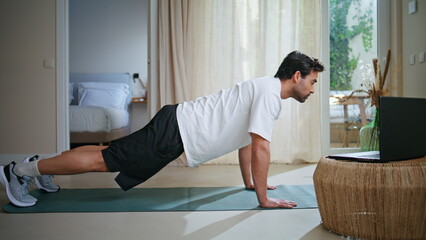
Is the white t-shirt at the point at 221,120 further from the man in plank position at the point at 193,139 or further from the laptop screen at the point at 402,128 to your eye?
the laptop screen at the point at 402,128

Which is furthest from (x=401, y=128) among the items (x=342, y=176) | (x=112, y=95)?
(x=112, y=95)

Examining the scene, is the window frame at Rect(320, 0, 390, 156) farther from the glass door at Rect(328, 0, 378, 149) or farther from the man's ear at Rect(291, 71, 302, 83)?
the man's ear at Rect(291, 71, 302, 83)

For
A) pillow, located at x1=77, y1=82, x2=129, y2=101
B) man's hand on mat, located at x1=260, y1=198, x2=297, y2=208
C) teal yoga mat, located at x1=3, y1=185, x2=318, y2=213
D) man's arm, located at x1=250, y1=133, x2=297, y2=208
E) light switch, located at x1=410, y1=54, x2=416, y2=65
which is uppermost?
light switch, located at x1=410, y1=54, x2=416, y2=65

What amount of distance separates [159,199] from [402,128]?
145 centimetres

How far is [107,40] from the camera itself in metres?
7.02

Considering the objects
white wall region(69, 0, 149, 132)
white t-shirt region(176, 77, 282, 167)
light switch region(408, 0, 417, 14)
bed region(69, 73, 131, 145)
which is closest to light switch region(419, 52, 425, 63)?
light switch region(408, 0, 417, 14)

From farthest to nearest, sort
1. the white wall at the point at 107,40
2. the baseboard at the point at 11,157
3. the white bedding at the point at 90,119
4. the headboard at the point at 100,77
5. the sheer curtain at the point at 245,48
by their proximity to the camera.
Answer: the white wall at the point at 107,40
the headboard at the point at 100,77
the white bedding at the point at 90,119
the sheer curtain at the point at 245,48
the baseboard at the point at 11,157

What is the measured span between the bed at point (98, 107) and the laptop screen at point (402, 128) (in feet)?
14.1

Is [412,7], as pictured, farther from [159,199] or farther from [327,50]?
[159,199]

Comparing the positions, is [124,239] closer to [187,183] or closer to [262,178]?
[262,178]

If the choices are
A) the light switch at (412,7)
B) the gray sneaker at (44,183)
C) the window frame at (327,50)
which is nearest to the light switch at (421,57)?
the light switch at (412,7)

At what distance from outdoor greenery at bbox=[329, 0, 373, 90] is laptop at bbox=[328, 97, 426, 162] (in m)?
2.74

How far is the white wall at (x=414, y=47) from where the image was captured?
376cm

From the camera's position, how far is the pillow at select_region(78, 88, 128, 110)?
638cm
